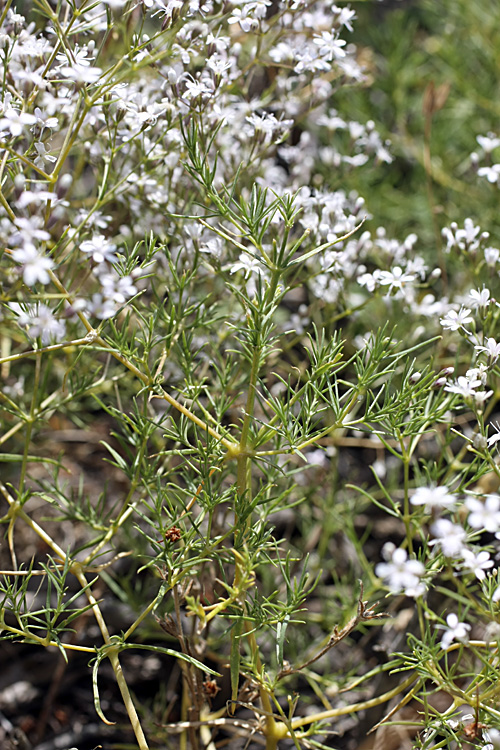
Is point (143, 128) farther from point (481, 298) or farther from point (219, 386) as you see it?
point (481, 298)

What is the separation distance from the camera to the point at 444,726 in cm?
122

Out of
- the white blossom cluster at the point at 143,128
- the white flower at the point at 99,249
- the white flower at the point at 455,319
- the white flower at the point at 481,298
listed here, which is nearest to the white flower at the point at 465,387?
the white flower at the point at 455,319

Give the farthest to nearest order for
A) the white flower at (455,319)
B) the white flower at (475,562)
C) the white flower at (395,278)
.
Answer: the white flower at (395,278)
the white flower at (455,319)
the white flower at (475,562)

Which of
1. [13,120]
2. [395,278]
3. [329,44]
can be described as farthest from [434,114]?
[13,120]

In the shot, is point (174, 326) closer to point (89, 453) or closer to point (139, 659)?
point (139, 659)

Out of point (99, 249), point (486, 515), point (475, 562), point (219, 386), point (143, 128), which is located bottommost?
point (219, 386)

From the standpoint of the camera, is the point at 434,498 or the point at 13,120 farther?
the point at 13,120

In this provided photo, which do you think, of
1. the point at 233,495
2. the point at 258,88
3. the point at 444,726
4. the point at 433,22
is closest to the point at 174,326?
the point at 233,495

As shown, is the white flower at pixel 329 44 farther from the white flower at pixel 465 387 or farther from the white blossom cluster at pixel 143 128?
the white flower at pixel 465 387

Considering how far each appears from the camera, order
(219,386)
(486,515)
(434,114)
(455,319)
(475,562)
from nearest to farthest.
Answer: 1. (486,515)
2. (475,562)
3. (455,319)
4. (219,386)
5. (434,114)

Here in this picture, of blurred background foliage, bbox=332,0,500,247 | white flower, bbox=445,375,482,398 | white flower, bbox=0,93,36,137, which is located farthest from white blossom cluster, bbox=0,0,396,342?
blurred background foliage, bbox=332,0,500,247

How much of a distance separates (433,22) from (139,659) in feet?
10.6

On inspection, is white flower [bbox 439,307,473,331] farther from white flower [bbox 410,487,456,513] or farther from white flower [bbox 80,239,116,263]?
white flower [bbox 80,239,116,263]

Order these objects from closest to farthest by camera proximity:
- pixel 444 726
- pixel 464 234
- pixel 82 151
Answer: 1. pixel 444 726
2. pixel 464 234
3. pixel 82 151
